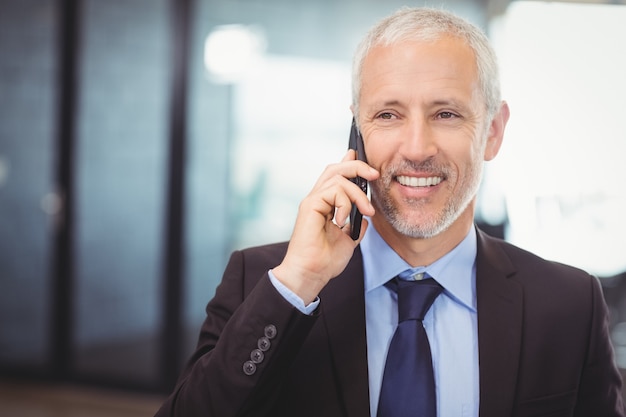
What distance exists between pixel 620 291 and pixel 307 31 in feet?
6.98

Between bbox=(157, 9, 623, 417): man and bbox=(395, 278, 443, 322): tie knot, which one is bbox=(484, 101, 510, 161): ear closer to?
bbox=(157, 9, 623, 417): man

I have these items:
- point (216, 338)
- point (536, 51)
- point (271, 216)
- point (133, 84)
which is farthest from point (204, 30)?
point (216, 338)

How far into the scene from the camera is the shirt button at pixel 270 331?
3.76 feet

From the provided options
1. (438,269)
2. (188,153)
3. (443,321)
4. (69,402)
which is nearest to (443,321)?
(443,321)

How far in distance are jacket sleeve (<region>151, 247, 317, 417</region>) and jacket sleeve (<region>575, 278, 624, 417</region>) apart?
1.91 feet

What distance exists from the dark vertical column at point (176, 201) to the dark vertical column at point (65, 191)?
0.66m

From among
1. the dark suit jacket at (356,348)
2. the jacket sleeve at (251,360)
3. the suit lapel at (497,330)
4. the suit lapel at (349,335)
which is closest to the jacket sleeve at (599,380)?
the dark suit jacket at (356,348)

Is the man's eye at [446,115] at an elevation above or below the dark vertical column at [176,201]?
above

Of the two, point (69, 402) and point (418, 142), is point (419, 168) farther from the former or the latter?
point (69, 402)

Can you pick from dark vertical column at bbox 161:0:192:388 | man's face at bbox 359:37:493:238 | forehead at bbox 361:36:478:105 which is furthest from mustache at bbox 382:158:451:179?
dark vertical column at bbox 161:0:192:388

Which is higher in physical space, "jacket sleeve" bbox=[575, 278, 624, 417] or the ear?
the ear

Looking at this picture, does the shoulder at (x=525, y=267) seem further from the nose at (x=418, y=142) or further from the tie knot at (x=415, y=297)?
the nose at (x=418, y=142)

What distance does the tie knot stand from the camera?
1312mm

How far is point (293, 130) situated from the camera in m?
3.82
